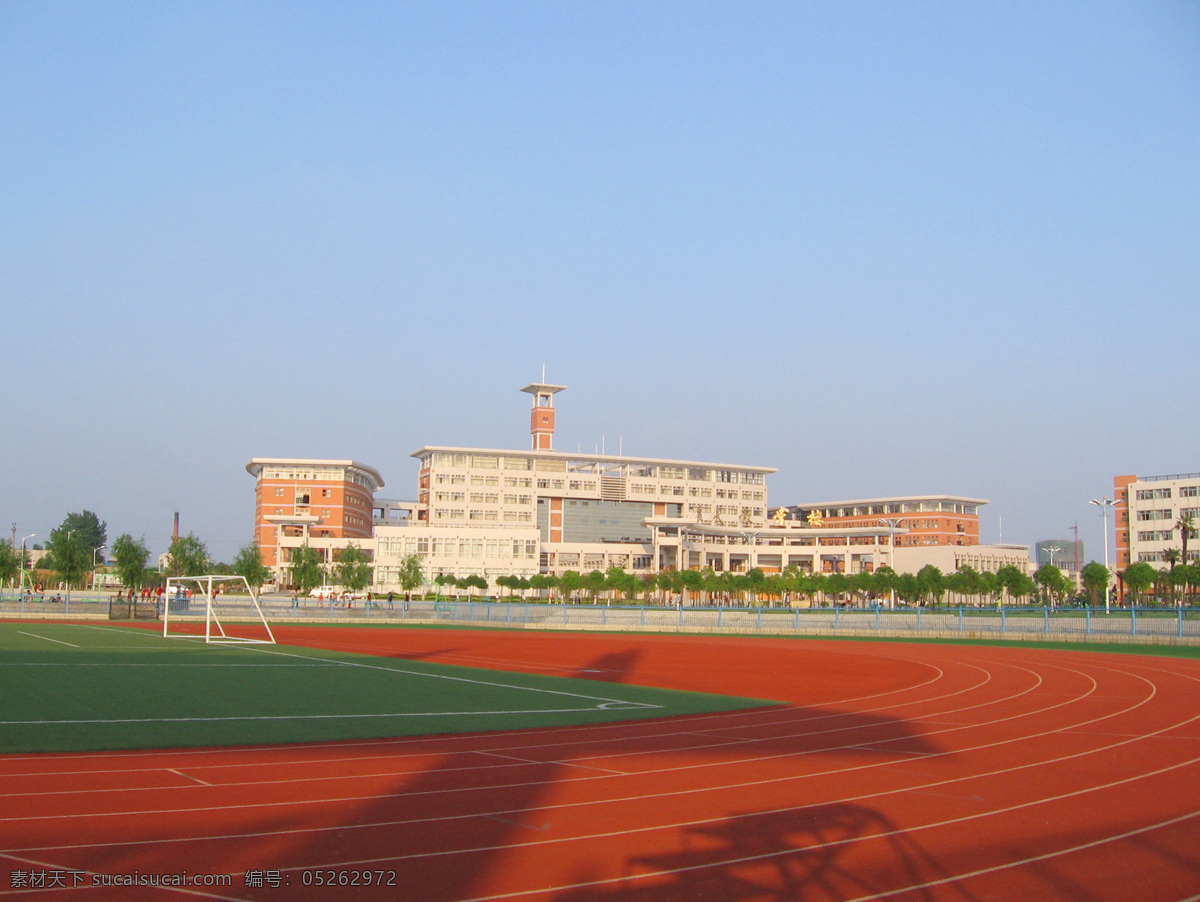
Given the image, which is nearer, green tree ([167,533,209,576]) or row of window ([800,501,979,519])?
green tree ([167,533,209,576])

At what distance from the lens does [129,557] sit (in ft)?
217

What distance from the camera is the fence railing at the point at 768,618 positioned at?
120ft

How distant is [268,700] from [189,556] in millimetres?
65522

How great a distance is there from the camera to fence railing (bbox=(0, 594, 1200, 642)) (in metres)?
36.6

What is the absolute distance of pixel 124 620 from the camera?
50.0 meters

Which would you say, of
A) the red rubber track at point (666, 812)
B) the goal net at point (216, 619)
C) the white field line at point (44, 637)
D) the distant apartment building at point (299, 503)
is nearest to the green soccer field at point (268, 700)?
the red rubber track at point (666, 812)

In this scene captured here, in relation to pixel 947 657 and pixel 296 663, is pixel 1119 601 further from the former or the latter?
pixel 296 663

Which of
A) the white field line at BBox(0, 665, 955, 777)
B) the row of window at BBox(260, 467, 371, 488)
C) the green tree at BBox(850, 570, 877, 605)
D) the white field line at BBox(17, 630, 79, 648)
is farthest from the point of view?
the row of window at BBox(260, 467, 371, 488)

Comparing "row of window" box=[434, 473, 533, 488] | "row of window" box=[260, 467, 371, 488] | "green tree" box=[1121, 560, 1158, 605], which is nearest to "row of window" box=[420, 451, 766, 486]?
"row of window" box=[434, 473, 533, 488]

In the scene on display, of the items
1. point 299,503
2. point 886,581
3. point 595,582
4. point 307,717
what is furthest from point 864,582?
point 307,717

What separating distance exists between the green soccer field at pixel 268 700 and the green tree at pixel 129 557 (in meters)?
41.8

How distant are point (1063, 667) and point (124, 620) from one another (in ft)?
140

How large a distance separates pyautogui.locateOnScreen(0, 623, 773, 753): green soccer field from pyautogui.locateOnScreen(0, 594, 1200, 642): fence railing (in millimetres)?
23078

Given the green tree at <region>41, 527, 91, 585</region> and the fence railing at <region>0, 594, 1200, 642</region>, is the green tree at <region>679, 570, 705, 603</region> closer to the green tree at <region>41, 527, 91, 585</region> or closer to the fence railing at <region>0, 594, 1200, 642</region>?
the fence railing at <region>0, 594, 1200, 642</region>
